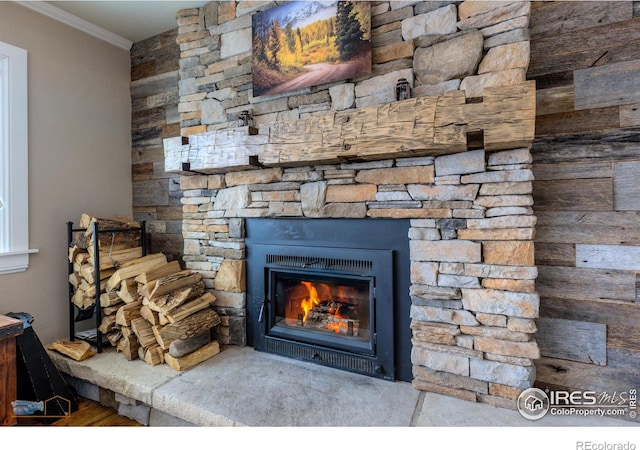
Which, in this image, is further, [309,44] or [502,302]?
[309,44]

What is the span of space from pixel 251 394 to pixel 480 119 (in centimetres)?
165

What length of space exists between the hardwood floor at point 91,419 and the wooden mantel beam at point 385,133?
4.82ft

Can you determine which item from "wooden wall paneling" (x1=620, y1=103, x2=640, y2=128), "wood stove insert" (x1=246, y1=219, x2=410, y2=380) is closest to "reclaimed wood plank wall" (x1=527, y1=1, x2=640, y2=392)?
"wooden wall paneling" (x1=620, y1=103, x2=640, y2=128)

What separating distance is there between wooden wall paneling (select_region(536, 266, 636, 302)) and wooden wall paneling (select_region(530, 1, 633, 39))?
1132mm

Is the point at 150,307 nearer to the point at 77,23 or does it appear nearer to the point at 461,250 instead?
the point at 461,250

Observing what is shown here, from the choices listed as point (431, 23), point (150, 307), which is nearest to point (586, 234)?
point (431, 23)

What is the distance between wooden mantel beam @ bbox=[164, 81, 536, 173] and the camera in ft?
4.75

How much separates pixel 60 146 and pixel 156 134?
653 mm

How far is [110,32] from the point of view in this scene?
2.76m

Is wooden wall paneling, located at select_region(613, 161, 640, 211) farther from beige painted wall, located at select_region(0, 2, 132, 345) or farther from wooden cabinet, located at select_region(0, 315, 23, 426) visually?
beige painted wall, located at select_region(0, 2, 132, 345)

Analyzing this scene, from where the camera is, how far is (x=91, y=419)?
6.20ft

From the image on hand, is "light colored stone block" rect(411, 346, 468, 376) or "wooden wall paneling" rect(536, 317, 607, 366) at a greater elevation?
"wooden wall paneling" rect(536, 317, 607, 366)

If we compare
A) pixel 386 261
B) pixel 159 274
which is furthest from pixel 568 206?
pixel 159 274

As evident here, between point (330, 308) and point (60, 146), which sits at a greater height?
point (60, 146)
